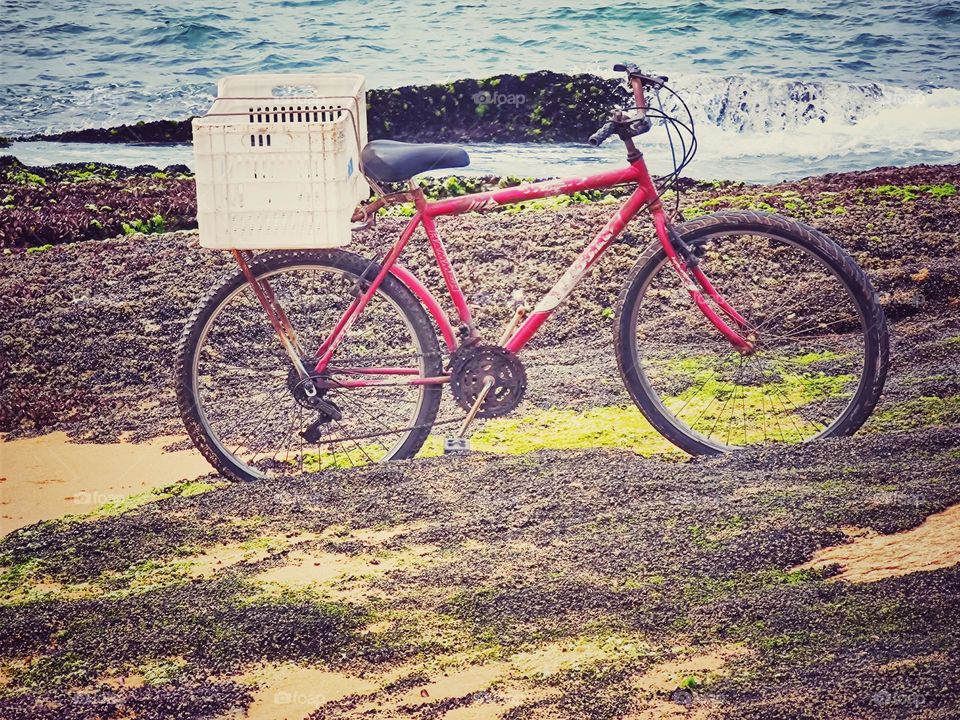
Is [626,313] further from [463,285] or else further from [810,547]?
[463,285]

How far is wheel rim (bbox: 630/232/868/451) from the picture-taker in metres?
4.33

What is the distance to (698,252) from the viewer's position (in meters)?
4.01

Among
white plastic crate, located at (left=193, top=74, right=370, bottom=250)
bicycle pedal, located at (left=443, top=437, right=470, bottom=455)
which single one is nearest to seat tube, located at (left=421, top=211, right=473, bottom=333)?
white plastic crate, located at (left=193, top=74, right=370, bottom=250)

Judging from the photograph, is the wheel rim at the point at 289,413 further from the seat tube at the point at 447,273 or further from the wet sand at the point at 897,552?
the wet sand at the point at 897,552

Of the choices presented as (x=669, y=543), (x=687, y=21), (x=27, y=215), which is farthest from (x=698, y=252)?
(x=687, y=21)

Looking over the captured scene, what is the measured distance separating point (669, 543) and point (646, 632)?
0.53m

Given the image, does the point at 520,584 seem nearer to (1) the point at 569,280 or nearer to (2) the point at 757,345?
(1) the point at 569,280

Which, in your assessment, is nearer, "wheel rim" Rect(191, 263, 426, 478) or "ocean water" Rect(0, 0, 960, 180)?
"wheel rim" Rect(191, 263, 426, 478)

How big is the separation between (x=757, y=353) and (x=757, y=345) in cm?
7

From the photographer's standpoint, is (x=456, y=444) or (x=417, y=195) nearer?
(x=417, y=195)

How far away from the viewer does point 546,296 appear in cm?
404

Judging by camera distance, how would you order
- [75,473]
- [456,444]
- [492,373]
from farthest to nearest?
[75,473], [456,444], [492,373]

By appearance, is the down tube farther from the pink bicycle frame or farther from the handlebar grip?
the handlebar grip

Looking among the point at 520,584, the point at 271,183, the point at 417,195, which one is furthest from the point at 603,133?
the point at 520,584
